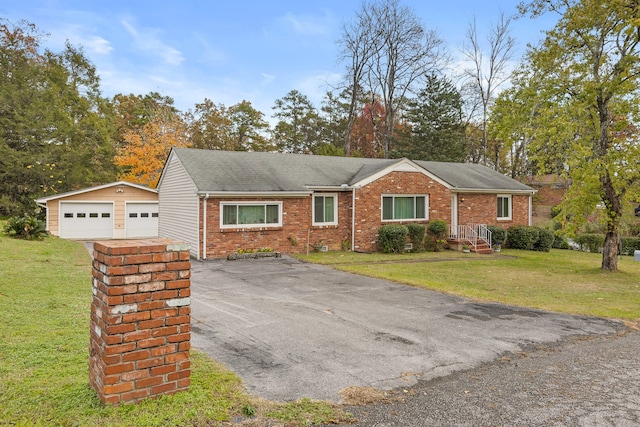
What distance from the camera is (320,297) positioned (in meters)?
8.88

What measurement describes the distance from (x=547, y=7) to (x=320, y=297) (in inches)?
484

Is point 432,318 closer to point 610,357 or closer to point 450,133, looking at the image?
point 610,357

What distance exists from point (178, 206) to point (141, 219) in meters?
5.69

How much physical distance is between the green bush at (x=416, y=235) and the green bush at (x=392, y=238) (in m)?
0.47

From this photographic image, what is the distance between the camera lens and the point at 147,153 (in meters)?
30.1

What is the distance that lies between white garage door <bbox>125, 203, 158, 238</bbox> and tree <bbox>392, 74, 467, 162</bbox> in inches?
822

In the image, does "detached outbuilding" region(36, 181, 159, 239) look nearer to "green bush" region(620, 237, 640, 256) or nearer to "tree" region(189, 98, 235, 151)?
"tree" region(189, 98, 235, 151)

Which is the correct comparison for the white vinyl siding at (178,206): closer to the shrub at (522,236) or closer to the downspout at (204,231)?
the downspout at (204,231)

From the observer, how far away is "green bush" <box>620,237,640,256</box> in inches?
Result: 854

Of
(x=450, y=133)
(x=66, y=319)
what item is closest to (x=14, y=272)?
(x=66, y=319)

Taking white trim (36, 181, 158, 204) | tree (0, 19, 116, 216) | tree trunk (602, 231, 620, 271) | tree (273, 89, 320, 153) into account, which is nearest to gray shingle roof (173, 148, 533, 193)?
white trim (36, 181, 158, 204)

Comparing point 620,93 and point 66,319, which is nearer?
point 66,319

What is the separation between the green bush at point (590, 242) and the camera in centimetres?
2261

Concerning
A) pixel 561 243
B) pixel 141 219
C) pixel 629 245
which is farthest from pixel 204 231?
pixel 629 245
